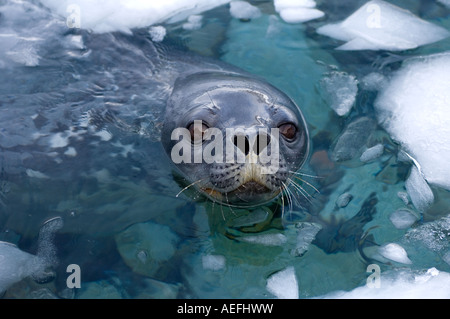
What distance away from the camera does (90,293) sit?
3.34 metres

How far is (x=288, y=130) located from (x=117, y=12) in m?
1.91

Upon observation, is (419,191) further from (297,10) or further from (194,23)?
(194,23)

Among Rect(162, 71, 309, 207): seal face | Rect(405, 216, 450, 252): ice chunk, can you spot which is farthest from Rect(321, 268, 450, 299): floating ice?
Rect(162, 71, 309, 207): seal face

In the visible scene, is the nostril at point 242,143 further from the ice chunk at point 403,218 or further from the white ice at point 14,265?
the white ice at point 14,265

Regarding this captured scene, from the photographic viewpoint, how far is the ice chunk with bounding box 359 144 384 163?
4.03 m

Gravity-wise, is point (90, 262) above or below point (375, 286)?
below

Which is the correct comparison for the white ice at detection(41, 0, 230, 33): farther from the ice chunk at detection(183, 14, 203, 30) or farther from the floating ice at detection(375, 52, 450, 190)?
the floating ice at detection(375, 52, 450, 190)

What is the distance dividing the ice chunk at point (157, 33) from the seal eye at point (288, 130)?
1511 millimetres

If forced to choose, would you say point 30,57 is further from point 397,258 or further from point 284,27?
point 397,258

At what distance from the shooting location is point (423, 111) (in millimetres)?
4266

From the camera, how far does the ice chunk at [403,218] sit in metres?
3.62

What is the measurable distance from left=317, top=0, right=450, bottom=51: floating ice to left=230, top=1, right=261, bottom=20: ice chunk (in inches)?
22.0

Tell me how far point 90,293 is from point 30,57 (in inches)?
75.6
